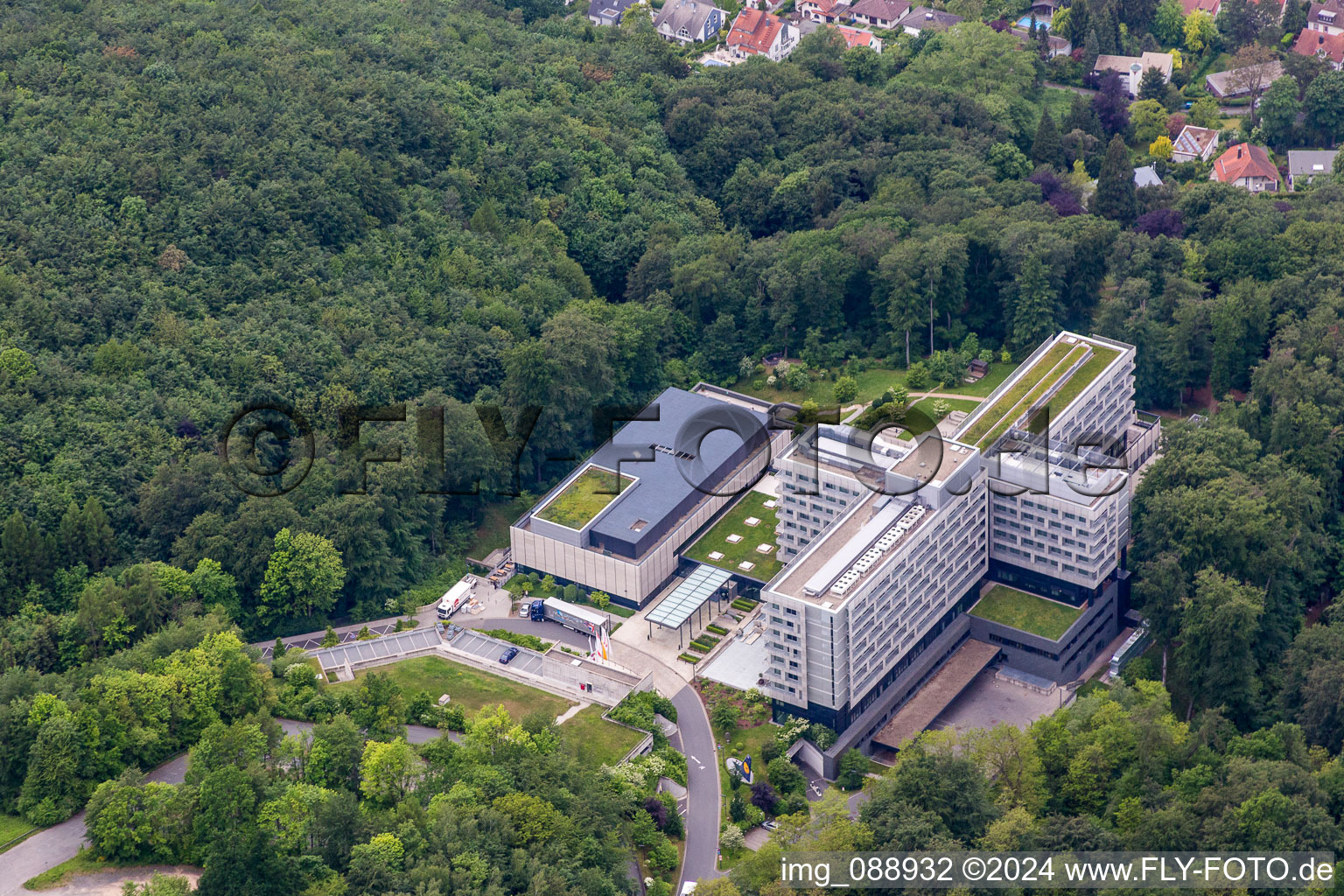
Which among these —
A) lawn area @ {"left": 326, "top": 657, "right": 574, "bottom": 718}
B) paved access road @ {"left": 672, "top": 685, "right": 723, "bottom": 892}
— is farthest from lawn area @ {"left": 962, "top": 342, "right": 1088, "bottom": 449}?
lawn area @ {"left": 326, "top": 657, "right": 574, "bottom": 718}

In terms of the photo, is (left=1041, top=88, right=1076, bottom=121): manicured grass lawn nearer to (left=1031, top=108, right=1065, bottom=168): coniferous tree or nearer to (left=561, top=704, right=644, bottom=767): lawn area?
(left=1031, top=108, right=1065, bottom=168): coniferous tree

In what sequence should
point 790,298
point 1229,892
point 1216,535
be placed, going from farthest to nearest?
point 790,298
point 1216,535
point 1229,892

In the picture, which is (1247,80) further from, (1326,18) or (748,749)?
(748,749)

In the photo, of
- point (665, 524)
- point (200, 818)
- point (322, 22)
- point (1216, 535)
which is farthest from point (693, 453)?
point (322, 22)

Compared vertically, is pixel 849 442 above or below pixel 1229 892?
above

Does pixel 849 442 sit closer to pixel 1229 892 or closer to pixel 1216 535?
pixel 1216 535

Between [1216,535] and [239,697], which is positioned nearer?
[239,697]

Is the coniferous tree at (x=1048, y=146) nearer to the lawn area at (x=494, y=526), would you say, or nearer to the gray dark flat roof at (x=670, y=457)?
the gray dark flat roof at (x=670, y=457)
